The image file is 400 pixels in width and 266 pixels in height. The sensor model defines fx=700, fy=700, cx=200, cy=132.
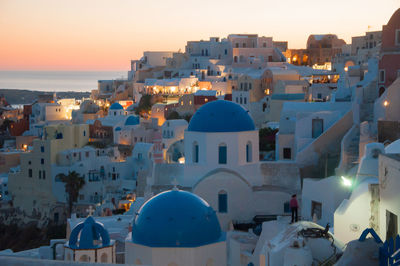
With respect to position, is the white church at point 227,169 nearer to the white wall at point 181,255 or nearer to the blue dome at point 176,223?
the blue dome at point 176,223

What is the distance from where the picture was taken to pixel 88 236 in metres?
13.1

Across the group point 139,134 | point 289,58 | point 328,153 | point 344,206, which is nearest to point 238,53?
point 289,58

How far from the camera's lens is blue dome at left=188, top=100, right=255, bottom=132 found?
805 inches

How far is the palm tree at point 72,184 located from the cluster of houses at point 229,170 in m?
0.43

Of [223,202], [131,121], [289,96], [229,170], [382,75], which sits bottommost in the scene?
[223,202]

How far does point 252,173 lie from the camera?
826 inches

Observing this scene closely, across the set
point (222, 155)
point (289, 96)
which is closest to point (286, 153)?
point (222, 155)

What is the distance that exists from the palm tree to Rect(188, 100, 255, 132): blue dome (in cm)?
1998

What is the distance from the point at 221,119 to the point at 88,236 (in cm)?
821

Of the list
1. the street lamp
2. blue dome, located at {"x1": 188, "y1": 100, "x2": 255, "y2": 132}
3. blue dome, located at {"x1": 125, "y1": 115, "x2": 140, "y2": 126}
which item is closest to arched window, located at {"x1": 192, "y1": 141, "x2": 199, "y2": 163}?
blue dome, located at {"x1": 188, "y1": 100, "x2": 255, "y2": 132}

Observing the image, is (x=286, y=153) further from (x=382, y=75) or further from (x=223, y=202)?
(x=223, y=202)

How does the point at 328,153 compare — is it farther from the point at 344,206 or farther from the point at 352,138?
the point at 344,206

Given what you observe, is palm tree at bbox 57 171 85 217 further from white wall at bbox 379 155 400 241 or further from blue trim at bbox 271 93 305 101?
white wall at bbox 379 155 400 241

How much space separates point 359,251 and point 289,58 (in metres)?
59.7
